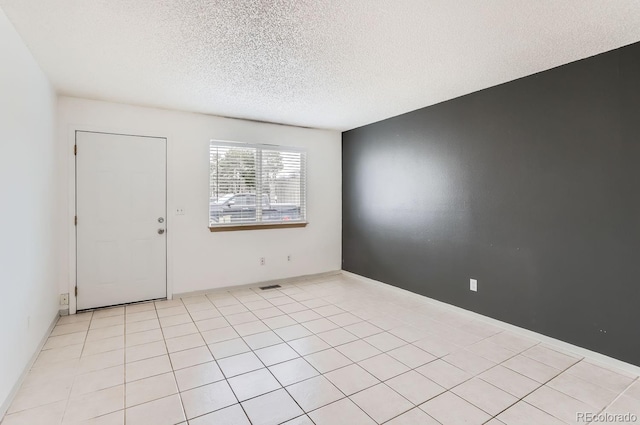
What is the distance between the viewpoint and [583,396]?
210cm

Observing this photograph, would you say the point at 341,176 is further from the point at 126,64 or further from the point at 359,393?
the point at 359,393

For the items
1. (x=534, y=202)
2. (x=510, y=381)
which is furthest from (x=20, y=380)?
(x=534, y=202)

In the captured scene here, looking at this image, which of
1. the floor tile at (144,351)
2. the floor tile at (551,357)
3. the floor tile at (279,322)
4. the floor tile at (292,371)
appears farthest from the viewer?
the floor tile at (279,322)

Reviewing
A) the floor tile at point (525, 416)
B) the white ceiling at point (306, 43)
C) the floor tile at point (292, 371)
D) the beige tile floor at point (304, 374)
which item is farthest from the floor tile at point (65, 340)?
the floor tile at point (525, 416)

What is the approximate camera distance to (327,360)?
2559 millimetres

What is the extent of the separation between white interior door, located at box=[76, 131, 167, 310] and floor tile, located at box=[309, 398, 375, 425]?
2954 millimetres

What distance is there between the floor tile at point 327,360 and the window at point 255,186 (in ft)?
7.90

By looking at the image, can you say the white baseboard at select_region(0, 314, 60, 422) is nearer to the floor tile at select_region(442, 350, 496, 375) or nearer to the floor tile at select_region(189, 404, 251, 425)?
the floor tile at select_region(189, 404, 251, 425)

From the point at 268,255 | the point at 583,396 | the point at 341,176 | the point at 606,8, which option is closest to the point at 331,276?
the point at 268,255

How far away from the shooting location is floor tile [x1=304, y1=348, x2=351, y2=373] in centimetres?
245

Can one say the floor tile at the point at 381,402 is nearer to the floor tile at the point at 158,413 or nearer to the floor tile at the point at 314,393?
the floor tile at the point at 314,393

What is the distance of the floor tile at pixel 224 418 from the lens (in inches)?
72.5

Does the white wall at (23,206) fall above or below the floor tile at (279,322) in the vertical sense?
above

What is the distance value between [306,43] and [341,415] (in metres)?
2.51
